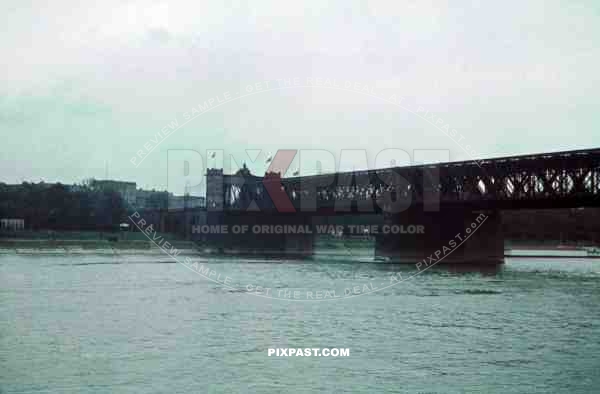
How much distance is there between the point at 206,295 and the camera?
52.6m

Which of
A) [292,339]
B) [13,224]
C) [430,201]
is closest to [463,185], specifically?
[430,201]

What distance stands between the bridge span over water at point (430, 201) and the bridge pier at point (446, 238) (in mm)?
127

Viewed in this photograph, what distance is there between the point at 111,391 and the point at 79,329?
40.9 feet

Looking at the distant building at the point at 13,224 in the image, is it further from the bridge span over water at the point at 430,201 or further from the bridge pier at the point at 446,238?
the bridge pier at the point at 446,238

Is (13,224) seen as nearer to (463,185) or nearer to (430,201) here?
(430,201)

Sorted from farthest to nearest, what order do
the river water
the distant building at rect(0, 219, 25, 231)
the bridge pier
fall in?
1. the distant building at rect(0, 219, 25, 231)
2. the bridge pier
3. the river water

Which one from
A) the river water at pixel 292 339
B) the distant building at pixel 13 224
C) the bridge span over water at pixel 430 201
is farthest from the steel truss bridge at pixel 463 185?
the distant building at pixel 13 224

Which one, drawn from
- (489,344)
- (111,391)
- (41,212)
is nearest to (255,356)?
(111,391)

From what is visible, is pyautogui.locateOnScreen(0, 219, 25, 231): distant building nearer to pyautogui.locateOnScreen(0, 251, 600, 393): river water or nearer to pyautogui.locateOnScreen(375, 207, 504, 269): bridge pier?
pyautogui.locateOnScreen(375, 207, 504, 269): bridge pier

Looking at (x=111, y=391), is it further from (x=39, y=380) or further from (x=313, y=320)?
(x=313, y=320)

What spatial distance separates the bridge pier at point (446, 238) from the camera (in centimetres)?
10412

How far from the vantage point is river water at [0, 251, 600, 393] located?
81.3 ft

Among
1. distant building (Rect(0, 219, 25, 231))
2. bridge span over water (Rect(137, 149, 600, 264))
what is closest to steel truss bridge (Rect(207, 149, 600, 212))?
bridge span over water (Rect(137, 149, 600, 264))

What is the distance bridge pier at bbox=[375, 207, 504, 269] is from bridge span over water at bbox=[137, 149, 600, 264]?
13 cm
